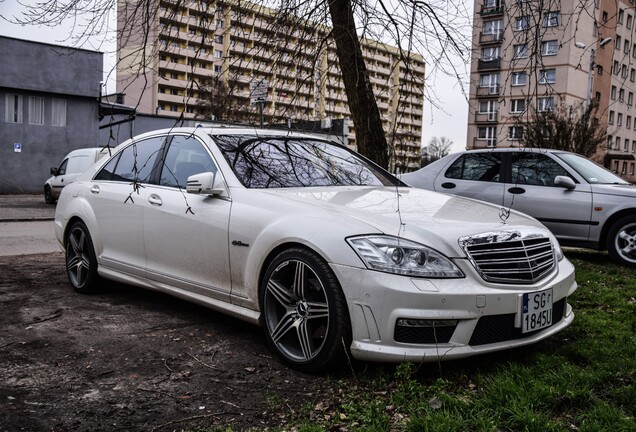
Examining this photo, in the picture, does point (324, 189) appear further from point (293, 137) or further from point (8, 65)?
point (8, 65)

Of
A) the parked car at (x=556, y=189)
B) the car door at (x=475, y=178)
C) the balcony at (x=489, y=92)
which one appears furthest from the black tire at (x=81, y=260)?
the car door at (x=475, y=178)

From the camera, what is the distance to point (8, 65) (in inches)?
1078

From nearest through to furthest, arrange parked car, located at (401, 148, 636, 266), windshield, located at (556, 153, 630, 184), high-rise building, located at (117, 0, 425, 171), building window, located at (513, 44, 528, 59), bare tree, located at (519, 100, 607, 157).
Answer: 1. building window, located at (513, 44, 528, 59)
2. high-rise building, located at (117, 0, 425, 171)
3. parked car, located at (401, 148, 636, 266)
4. windshield, located at (556, 153, 630, 184)
5. bare tree, located at (519, 100, 607, 157)

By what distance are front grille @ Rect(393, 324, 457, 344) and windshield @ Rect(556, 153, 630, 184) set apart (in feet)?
19.3

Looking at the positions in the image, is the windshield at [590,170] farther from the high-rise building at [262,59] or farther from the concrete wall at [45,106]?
the concrete wall at [45,106]

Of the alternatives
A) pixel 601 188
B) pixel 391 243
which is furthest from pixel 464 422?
pixel 601 188

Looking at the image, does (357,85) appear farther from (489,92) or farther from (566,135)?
(566,135)

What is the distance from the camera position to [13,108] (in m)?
28.2

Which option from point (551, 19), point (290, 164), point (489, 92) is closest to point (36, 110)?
point (489, 92)

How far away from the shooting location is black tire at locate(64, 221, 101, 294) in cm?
576

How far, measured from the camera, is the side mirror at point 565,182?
8238 millimetres

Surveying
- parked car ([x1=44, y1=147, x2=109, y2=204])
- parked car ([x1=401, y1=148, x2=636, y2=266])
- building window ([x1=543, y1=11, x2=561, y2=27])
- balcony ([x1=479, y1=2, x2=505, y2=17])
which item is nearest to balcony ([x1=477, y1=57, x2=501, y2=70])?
balcony ([x1=479, y1=2, x2=505, y2=17])

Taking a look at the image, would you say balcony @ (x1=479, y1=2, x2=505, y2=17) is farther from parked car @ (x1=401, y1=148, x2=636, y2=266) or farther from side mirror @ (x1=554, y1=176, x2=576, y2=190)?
side mirror @ (x1=554, y1=176, x2=576, y2=190)

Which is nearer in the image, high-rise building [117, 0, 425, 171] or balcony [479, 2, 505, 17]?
balcony [479, 2, 505, 17]
